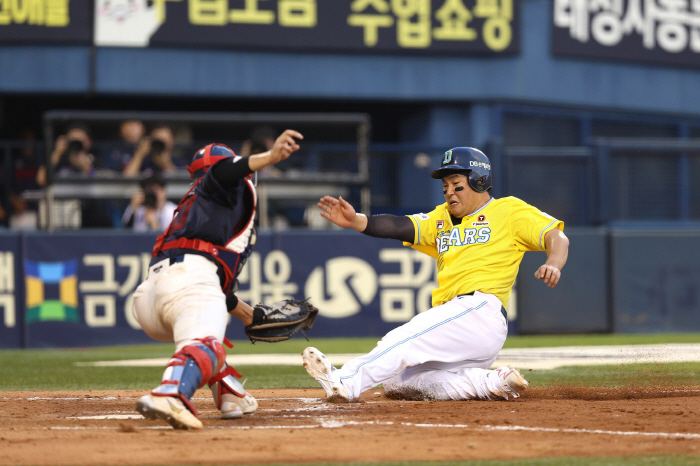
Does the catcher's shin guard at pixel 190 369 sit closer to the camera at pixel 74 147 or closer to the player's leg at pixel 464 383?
the player's leg at pixel 464 383

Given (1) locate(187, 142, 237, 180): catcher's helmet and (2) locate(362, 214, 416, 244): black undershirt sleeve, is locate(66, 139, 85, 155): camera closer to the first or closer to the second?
(2) locate(362, 214, 416, 244): black undershirt sleeve

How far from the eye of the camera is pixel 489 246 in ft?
19.2

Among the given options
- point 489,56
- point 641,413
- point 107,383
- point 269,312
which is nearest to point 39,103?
point 489,56

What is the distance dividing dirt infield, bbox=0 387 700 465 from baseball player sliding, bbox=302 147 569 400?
0.51ft

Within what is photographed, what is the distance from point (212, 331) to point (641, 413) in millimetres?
2323

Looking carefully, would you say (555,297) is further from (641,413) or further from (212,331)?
(212,331)

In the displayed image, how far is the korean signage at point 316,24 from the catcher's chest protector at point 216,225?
10994mm

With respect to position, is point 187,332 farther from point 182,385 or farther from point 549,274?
point 549,274

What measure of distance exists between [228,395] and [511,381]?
5.46ft

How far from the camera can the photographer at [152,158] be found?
12555mm

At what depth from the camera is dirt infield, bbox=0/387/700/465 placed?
3.88m

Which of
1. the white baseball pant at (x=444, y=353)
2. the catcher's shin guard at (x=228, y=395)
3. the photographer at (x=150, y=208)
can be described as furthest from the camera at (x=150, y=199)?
the catcher's shin guard at (x=228, y=395)

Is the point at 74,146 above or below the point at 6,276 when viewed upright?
above

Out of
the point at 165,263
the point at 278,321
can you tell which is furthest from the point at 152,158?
the point at 165,263
